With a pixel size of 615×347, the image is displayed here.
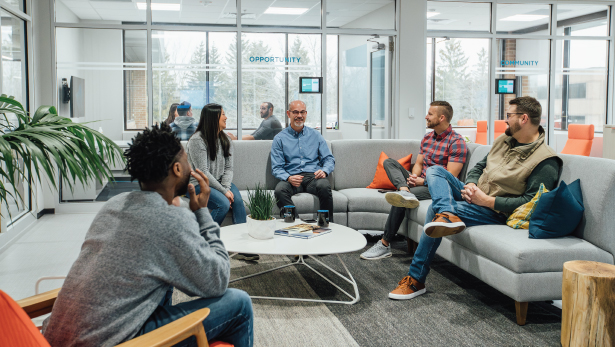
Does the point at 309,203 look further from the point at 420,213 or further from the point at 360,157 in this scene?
the point at 420,213

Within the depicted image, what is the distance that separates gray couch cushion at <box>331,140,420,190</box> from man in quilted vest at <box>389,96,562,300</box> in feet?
5.23

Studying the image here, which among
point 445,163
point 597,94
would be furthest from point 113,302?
point 597,94

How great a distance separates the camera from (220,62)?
632 cm

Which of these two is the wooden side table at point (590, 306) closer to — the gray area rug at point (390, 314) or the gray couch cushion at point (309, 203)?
the gray area rug at point (390, 314)

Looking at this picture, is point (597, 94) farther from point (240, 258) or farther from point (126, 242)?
point (126, 242)

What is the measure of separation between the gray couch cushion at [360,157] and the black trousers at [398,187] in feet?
1.25

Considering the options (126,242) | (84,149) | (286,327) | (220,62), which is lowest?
(286,327)

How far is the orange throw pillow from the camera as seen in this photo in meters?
4.66

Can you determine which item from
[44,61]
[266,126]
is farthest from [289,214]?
[44,61]

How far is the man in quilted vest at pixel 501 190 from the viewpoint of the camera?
2.99m

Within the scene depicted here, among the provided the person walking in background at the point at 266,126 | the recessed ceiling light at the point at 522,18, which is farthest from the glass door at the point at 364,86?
the recessed ceiling light at the point at 522,18

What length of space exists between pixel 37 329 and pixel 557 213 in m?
2.49

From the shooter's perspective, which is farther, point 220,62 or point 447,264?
point 220,62

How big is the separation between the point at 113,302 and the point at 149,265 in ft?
0.43
